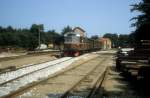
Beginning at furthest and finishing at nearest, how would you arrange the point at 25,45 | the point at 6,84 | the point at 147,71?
the point at 25,45
the point at 6,84
the point at 147,71

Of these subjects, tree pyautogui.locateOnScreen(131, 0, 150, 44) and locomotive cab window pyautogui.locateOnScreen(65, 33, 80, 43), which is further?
tree pyautogui.locateOnScreen(131, 0, 150, 44)

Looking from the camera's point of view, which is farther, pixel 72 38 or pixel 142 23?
pixel 142 23

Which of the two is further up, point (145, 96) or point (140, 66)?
point (140, 66)

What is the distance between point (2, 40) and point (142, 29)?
179ft

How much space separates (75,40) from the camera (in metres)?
49.6

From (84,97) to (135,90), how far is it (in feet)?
10.9

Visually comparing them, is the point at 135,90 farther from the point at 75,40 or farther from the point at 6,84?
the point at 75,40

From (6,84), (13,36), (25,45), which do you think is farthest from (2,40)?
(6,84)

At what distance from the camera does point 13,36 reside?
99.9 meters

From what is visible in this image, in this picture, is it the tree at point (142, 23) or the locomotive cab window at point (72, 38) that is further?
the tree at point (142, 23)

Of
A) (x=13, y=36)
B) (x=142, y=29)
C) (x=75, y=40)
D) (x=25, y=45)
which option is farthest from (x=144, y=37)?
(x=13, y=36)

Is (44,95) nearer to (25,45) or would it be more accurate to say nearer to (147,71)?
(147,71)

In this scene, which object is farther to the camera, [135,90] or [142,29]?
[142,29]

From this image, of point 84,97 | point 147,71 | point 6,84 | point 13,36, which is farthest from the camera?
point 13,36
